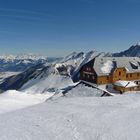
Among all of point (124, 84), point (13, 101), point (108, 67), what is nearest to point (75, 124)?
point (13, 101)

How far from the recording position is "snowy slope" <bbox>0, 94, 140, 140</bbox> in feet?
65.1

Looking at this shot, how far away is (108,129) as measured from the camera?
69.7 feet

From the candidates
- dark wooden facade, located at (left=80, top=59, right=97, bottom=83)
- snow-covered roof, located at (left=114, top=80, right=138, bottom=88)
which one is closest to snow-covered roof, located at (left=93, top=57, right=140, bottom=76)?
dark wooden facade, located at (left=80, top=59, right=97, bottom=83)

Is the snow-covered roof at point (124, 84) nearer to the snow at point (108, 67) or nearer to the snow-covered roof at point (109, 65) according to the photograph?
the snow-covered roof at point (109, 65)

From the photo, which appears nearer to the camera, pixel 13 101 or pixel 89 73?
pixel 13 101

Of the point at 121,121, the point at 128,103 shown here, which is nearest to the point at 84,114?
the point at 121,121

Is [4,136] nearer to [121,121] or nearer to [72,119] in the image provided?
[72,119]

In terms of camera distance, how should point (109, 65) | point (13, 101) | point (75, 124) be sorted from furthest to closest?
point (109, 65), point (13, 101), point (75, 124)

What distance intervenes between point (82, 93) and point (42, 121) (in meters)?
40.3

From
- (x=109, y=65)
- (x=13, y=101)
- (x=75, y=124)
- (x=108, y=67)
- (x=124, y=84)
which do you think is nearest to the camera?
(x=75, y=124)

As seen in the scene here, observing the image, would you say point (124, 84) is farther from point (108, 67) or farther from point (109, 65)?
point (109, 65)

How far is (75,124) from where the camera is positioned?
73.8 ft

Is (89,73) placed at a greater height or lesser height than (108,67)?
lesser

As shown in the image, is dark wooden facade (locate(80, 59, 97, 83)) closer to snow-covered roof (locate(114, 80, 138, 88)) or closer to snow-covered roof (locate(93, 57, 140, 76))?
snow-covered roof (locate(93, 57, 140, 76))
